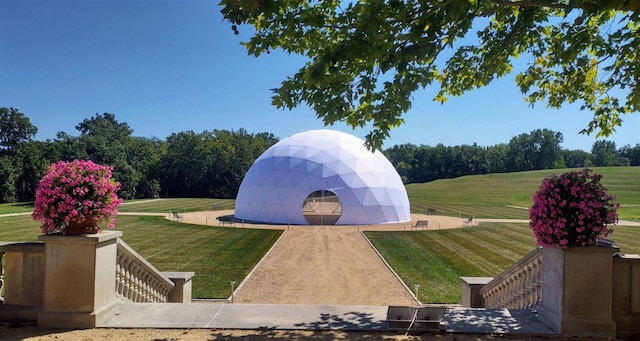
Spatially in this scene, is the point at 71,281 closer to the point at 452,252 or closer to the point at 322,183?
the point at 452,252

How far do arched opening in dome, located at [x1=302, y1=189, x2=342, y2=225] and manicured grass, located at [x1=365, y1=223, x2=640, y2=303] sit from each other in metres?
6.13

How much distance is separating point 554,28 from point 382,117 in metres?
5.81

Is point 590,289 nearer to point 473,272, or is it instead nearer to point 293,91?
point 293,91

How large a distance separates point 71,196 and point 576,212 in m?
6.84

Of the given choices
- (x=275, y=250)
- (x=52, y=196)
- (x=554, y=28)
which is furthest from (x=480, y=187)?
(x=52, y=196)

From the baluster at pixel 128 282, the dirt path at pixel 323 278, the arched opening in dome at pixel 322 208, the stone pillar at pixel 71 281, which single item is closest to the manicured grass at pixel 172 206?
the arched opening in dome at pixel 322 208

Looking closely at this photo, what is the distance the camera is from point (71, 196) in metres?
5.47

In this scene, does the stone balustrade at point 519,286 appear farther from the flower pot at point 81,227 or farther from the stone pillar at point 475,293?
the flower pot at point 81,227

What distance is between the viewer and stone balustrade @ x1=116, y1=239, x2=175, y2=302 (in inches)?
265

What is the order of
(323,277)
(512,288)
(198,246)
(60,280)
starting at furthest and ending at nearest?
(198,246)
(323,277)
(512,288)
(60,280)

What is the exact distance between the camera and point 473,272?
14305 mm

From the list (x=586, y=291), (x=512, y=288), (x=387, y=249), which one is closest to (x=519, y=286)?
(x=512, y=288)

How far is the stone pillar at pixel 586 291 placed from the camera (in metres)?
5.33

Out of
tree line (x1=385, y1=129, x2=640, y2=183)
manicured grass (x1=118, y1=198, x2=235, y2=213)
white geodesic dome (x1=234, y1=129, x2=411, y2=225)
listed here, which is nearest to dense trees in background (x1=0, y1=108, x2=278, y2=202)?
manicured grass (x1=118, y1=198, x2=235, y2=213)
